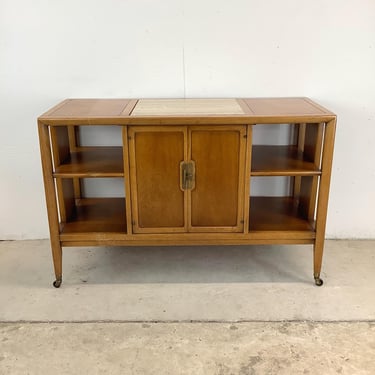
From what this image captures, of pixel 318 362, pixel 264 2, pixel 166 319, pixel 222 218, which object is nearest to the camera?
pixel 318 362

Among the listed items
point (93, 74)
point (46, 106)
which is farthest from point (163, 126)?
point (46, 106)

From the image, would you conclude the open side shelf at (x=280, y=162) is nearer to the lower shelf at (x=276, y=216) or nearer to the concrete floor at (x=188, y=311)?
the lower shelf at (x=276, y=216)

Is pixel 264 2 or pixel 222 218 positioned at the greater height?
pixel 264 2

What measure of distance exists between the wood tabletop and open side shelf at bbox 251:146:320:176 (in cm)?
24

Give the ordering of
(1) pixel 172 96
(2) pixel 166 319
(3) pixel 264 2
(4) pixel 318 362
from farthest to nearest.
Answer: (1) pixel 172 96, (3) pixel 264 2, (2) pixel 166 319, (4) pixel 318 362

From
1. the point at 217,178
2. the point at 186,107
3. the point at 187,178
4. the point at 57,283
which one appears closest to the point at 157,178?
the point at 187,178

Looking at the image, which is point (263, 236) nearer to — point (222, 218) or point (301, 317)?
point (222, 218)

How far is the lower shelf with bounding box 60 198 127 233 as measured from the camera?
7.02 feet

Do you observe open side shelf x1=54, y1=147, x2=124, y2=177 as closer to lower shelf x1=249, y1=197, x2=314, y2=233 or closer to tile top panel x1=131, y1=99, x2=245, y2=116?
tile top panel x1=131, y1=99, x2=245, y2=116

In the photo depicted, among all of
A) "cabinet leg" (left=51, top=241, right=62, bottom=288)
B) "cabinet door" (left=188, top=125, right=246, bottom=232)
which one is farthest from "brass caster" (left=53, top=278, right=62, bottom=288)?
"cabinet door" (left=188, top=125, right=246, bottom=232)

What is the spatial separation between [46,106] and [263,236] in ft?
4.47

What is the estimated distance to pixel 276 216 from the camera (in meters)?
2.25

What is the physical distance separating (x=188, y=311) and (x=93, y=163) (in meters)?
0.85

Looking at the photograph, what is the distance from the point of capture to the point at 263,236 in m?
2.09
